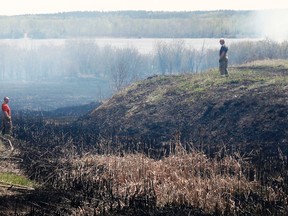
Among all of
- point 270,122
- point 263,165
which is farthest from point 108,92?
point 263,165

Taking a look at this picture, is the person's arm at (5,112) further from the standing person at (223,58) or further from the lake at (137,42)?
the lake at (137,42)

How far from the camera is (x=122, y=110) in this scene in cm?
2892

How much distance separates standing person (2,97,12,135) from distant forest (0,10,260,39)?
3104 inches

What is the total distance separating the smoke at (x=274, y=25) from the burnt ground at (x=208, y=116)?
4473cm

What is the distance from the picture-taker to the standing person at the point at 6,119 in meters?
22.5

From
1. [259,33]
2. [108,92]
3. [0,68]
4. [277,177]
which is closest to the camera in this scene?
[277,177]

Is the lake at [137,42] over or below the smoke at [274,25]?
below

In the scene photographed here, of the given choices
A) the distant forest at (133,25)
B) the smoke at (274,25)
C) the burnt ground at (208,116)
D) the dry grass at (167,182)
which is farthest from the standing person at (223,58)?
the distant forest at (133,25)

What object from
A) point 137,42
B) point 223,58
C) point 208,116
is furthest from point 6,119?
point 137,42

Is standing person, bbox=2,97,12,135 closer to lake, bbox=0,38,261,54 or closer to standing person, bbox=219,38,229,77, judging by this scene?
standing person, bbox=219,38,229,77

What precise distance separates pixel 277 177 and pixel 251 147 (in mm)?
4675

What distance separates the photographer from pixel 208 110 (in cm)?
2395

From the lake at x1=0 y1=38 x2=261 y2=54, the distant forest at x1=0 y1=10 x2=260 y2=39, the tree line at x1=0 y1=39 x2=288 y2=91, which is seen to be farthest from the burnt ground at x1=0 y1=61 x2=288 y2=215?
the distant forest at x1=0 y1=10 x2=260 y2=39

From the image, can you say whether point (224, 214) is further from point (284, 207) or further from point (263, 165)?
point (263, 165)
